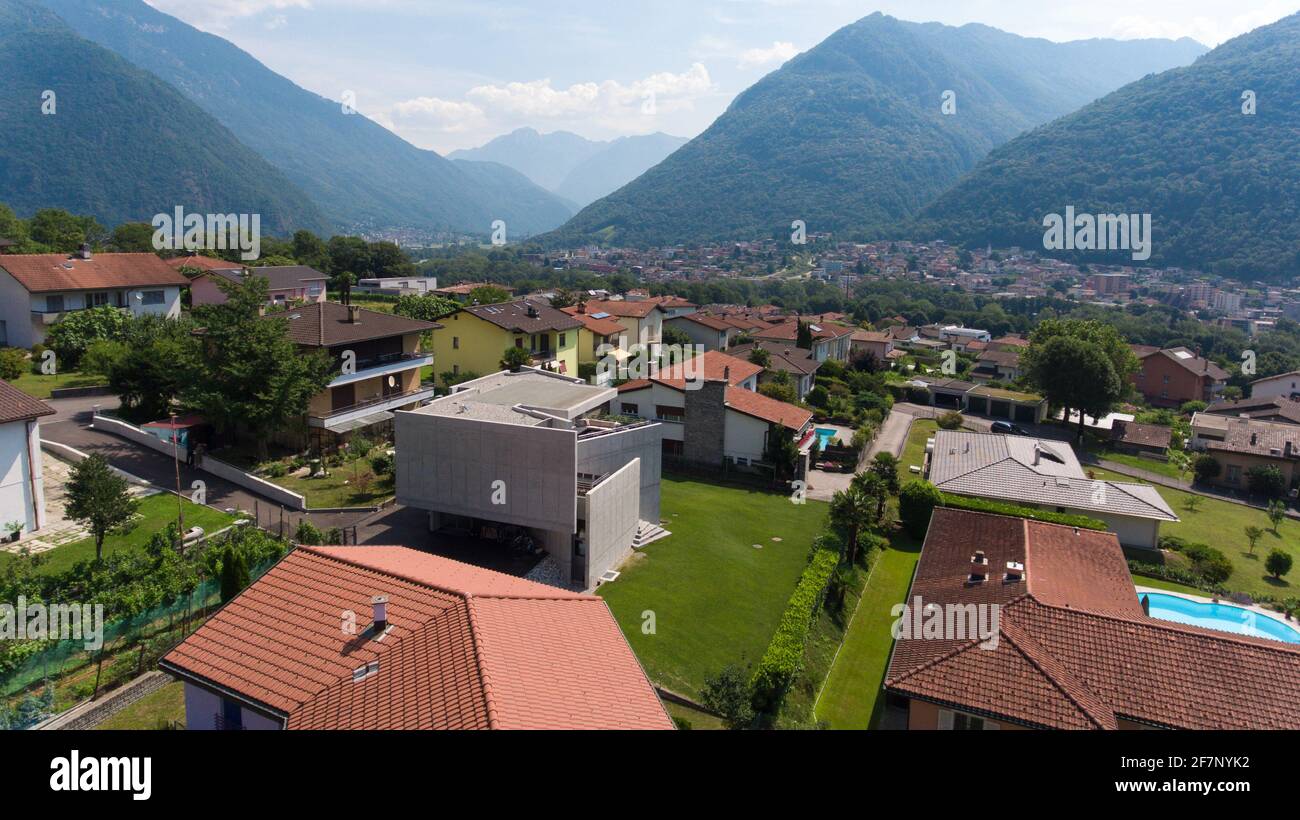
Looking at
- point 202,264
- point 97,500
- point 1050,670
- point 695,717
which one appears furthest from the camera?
point 202,264

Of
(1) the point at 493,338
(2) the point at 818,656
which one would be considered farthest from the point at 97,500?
(1) the point at 493,338

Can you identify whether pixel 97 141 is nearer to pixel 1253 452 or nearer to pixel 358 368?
pixel 358 368

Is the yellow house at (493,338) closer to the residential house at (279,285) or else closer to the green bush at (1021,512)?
the residential house at (279,285)

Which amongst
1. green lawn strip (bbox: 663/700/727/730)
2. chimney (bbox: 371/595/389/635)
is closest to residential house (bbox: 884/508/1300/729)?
green lawn strip (bbox: 663/700/727/730)

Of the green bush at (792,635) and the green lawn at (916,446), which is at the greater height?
the green lawn at (916,446)


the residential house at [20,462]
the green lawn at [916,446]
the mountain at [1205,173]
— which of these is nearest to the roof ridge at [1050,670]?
the green lawn at [916,446]

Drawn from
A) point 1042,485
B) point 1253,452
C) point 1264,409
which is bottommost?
point 1042,485
